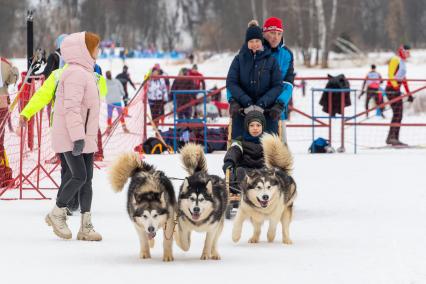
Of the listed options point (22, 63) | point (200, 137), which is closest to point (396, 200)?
point (200, 137)

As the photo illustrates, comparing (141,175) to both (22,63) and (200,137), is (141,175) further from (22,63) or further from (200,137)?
(22,63)

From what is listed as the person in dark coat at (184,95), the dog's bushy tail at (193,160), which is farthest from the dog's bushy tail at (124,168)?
the person in dark coat at (184,95)

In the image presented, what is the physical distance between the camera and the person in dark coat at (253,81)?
9.00m

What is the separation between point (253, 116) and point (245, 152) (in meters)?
Answer: 0.34

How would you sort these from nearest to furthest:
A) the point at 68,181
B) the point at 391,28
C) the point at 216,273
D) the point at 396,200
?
the point at 216,273
the point at 68,181
the point at 396,200
the point at 391,28

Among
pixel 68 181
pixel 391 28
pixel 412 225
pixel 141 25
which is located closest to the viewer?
pixel 68 181

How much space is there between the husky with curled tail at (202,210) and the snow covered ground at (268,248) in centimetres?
13

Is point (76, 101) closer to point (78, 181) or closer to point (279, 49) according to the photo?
point (78, 181)

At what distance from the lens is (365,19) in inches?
2680

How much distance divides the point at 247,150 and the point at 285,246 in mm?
1589

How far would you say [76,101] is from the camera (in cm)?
746

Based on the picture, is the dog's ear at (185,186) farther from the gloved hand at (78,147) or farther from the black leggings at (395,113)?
the black leggings at (395,113)

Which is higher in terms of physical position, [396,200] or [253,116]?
[253,116]

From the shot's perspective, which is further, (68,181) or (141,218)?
(68,181)
